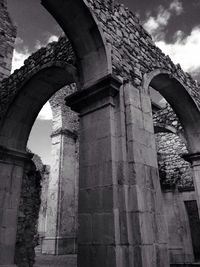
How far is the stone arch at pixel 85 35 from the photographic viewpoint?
11.5 feet

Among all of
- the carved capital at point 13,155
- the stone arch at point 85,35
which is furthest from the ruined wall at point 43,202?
the stone arch at point 85,35

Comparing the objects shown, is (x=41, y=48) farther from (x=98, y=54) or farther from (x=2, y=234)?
(x=2, y=234)

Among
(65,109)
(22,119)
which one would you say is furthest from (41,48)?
(65,109)

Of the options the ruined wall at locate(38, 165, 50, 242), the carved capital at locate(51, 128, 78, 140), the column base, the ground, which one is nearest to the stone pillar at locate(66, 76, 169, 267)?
the ground

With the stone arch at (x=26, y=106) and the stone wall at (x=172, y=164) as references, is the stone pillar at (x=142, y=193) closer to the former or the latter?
the stone arch at (x=26, y=106)

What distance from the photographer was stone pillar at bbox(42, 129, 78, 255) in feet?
28.9

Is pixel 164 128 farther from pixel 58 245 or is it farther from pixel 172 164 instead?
pixel 58 245

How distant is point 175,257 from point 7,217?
6.12 m

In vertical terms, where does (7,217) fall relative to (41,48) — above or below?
below

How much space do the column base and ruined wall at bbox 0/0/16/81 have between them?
5.79 m

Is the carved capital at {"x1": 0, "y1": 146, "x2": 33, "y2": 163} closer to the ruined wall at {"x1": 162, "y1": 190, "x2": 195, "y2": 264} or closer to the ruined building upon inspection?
the ruined building

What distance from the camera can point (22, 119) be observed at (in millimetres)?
5945

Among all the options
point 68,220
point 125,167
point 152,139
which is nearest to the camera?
point 125,167

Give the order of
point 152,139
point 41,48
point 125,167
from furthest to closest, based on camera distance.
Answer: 1. point 41,48
2. point 152,139
3. point 125,167
